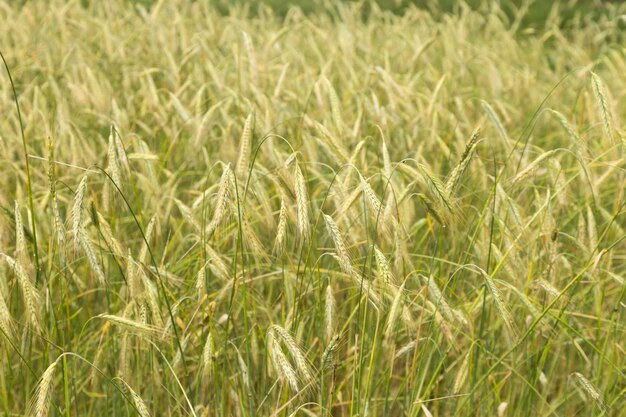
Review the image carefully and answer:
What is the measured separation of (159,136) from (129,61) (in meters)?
0.93

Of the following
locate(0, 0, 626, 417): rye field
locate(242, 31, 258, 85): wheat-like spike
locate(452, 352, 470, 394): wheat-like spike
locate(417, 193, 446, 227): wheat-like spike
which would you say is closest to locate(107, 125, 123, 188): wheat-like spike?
locate(0, 0, 626, 417): rye field

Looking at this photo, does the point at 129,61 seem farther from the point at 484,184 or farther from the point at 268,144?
the point at 484,184

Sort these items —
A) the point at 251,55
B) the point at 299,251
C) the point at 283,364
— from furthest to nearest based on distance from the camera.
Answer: the point at 251,55 → the point at 299,251 → the point at 283,364

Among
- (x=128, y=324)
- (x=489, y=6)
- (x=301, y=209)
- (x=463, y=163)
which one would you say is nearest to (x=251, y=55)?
(x=463, y=163)

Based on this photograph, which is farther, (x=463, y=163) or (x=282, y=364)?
(x=463, y=163)

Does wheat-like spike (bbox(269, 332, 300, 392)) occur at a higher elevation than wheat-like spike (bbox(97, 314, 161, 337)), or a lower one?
lower

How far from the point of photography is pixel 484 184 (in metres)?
2.64

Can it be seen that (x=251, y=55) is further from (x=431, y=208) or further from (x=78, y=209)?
(x=78, y=209)

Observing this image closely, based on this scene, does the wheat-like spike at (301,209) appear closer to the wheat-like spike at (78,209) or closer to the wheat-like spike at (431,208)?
the wheat-like spike at (431,208)

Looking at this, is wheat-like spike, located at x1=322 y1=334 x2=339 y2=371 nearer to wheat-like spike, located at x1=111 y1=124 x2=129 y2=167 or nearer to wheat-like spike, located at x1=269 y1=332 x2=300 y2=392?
wheat-like spike, located at x1=269 y1=332 x2=300 y2=392

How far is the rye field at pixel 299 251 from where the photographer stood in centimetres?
179

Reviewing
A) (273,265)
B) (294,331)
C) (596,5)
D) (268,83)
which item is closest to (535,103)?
(268,83)

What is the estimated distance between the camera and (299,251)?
2.47 m

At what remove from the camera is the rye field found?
1.79m
